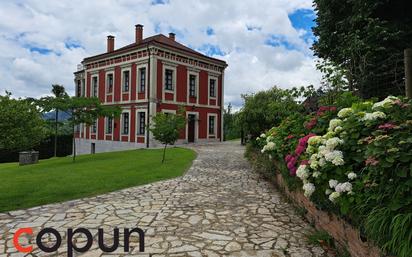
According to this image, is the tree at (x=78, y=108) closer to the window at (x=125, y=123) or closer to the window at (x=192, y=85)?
the window at (x=125, y=123)

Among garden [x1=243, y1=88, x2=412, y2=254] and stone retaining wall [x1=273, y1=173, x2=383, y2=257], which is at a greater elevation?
garden [x1=243, y1=88, x2=412, y2=254]

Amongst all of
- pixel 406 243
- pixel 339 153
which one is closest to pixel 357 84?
pixel 339 153

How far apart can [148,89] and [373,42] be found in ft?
48.9

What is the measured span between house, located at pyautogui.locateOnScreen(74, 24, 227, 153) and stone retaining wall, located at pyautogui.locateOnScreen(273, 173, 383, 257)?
17.3 m

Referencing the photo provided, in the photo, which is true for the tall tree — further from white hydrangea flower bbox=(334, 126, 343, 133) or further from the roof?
the roof

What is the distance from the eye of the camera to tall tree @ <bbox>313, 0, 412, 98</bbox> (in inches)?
403

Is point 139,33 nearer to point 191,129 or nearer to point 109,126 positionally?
point 109,126

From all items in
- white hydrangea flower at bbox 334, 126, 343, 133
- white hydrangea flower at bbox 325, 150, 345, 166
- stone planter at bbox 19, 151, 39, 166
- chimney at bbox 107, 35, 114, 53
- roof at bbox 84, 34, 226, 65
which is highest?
chimney at bbox 107, 35, 114, 53

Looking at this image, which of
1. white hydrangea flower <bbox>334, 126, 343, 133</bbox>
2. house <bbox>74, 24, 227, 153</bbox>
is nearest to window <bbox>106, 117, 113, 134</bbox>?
house <bbox>74, 24, 227, 153</bbox>

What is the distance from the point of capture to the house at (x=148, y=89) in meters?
21.8

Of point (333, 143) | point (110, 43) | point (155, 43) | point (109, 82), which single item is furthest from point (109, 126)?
point (333, 143)

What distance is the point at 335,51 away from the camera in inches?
502

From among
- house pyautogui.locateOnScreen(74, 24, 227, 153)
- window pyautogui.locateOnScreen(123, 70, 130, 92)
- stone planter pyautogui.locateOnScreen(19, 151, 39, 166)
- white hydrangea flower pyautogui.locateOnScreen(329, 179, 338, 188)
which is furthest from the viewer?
window pyautogui.locateOnScreen(123, 70, 130, 92)

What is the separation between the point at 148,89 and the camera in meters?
21.6
